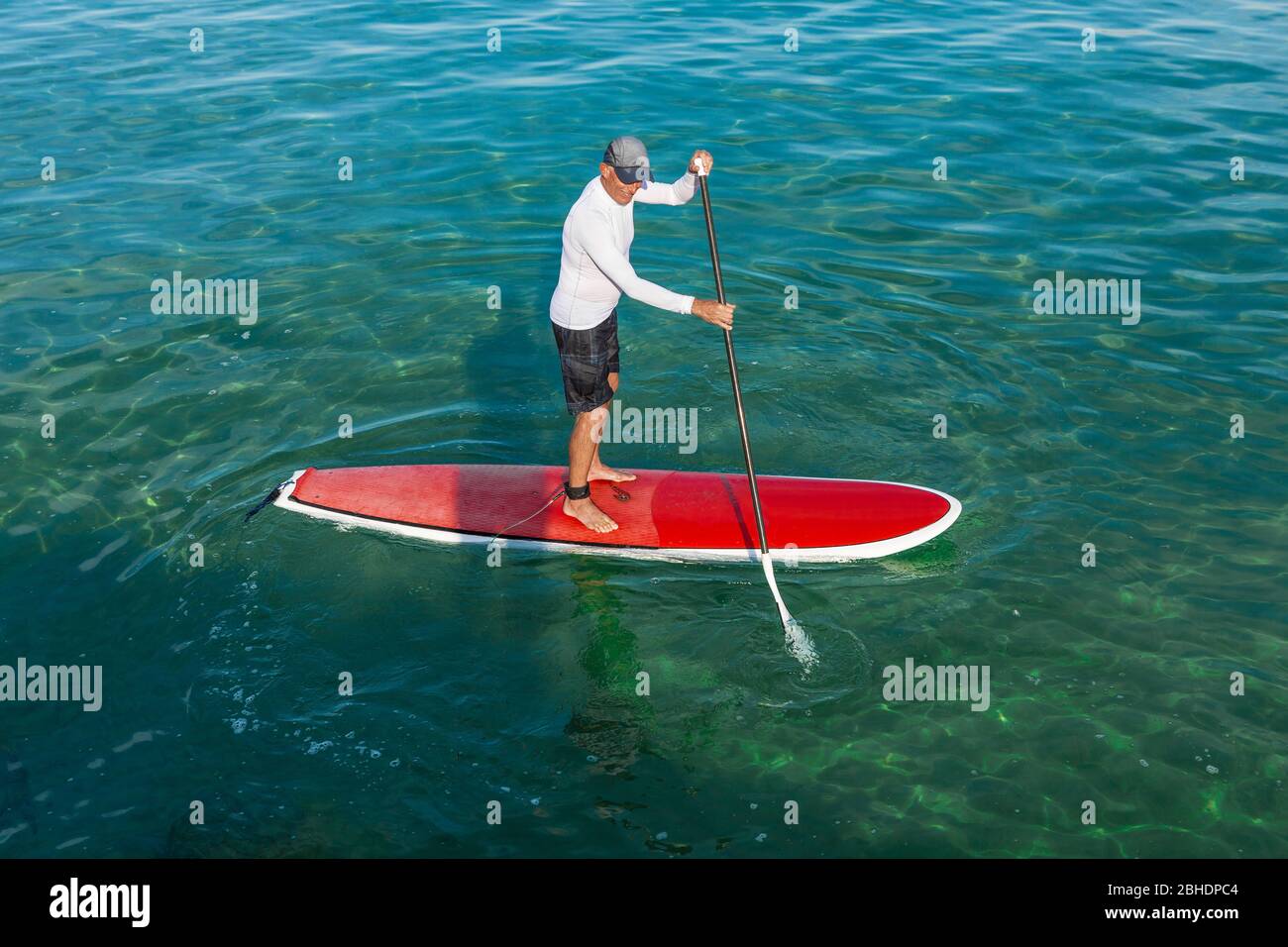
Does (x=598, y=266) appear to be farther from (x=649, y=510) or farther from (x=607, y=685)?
(x=607, y=685)

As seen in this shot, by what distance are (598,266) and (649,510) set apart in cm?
195

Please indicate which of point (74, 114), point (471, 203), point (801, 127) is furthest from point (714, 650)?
point (74, 114)

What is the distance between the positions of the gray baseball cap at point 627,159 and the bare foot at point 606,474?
93.7 inches

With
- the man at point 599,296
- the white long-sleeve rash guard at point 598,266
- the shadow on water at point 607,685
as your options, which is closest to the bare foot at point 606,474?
the man at point 599,296

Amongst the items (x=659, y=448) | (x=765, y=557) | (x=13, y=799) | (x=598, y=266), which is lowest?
(x=13, y=799)

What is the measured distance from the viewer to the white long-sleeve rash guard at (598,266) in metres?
7.01

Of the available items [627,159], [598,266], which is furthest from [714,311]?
[627,159]

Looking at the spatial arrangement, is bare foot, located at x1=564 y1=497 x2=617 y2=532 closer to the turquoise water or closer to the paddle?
the turquoise water

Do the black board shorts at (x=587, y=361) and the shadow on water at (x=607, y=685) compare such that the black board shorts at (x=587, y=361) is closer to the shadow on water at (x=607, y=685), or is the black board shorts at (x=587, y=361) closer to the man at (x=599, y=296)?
the man at (x=599, y=296)

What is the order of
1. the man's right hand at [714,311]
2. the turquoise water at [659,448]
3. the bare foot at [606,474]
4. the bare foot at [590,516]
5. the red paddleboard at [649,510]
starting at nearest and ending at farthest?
the turquoise water at [659,448]
the man's right hand at [714,311]
the red paddleboard at [649,510]
the bare foot at [590,516]
the bare foot at [606,474]

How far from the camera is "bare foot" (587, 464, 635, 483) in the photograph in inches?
331

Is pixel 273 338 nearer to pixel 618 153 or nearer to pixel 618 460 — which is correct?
pixel 618 460

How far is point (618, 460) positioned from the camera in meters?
9.12

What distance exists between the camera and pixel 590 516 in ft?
26.3
